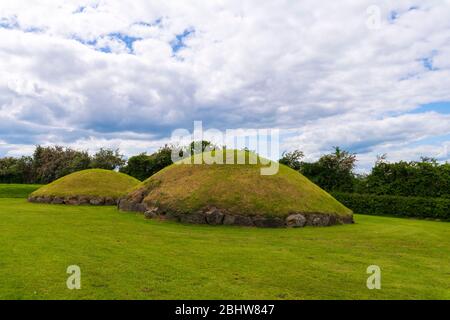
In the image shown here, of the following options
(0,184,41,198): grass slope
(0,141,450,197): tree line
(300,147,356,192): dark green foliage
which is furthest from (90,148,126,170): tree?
(300,147,356,192): dark green foliage

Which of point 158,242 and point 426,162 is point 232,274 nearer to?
point 158,242

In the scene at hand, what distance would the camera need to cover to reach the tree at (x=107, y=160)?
6919 centimetres

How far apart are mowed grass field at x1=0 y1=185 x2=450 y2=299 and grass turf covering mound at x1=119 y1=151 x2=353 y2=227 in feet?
11.9

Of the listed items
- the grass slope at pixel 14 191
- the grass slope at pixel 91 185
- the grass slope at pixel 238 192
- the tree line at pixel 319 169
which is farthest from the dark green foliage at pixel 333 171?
the grass slope at pixel 14 191

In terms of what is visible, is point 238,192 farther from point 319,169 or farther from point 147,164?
Answer: point 147,164

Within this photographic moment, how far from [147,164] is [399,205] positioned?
117ft

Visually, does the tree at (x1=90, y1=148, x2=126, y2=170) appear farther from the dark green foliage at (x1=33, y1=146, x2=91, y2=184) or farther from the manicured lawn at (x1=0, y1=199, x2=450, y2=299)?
the manicured lawn at (x1=0, y1=199, x2=450, y2=299)

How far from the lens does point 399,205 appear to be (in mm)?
38188

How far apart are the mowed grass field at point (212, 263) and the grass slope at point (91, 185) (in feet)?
63.0

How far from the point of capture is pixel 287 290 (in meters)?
9.62

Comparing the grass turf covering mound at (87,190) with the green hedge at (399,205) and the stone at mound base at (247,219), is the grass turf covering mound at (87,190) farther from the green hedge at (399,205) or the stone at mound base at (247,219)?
the green hedge at (399,205)

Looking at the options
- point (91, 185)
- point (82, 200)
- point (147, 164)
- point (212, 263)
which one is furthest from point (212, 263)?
point (147, 164)

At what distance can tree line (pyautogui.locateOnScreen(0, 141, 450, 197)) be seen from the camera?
38844 millimetres
